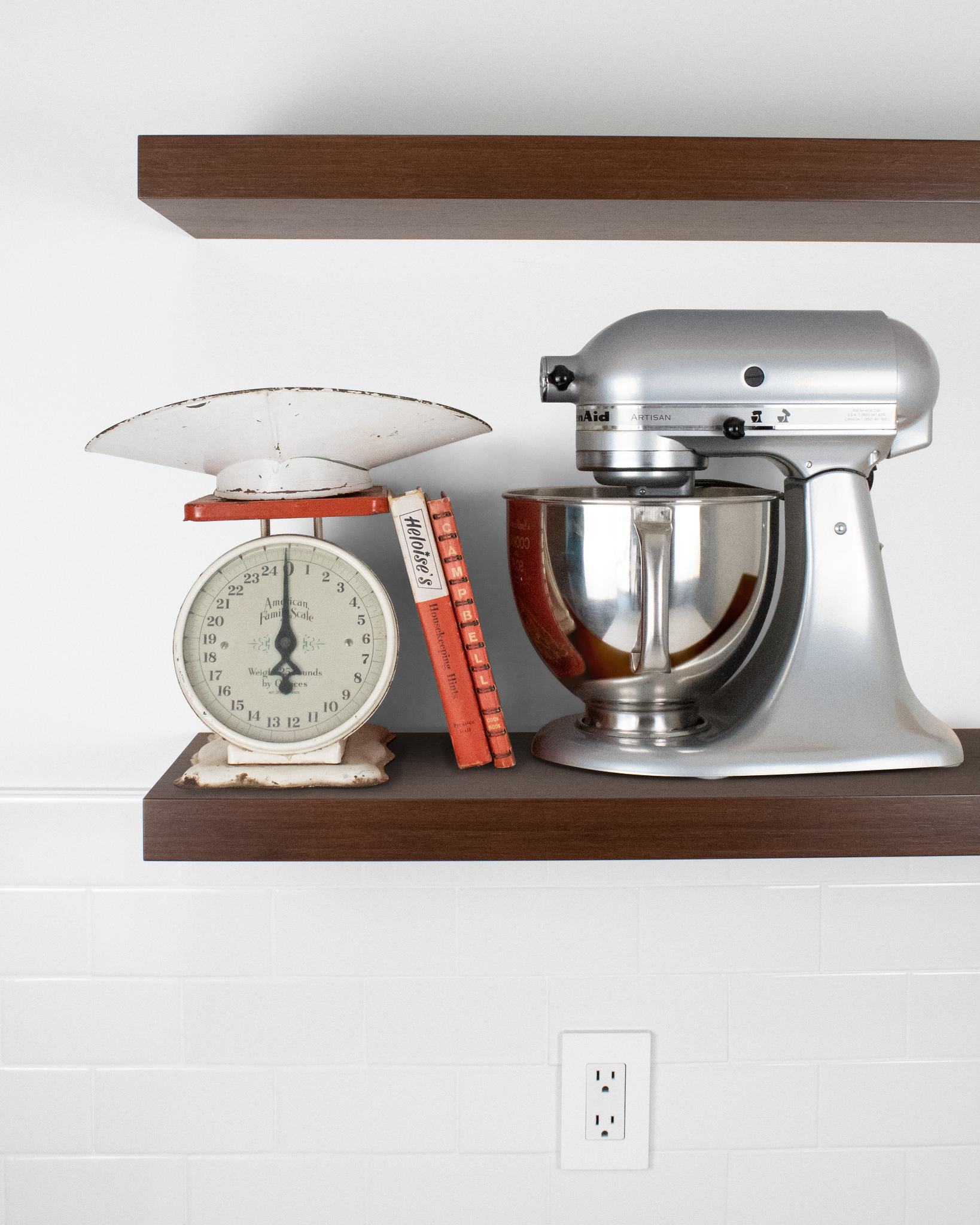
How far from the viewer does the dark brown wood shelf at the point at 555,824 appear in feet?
2.73

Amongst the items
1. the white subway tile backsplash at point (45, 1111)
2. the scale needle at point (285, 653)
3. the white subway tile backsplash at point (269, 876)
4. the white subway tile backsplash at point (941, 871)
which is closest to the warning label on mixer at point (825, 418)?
the scale needle at point (285, 653)

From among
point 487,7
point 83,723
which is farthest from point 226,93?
point 83,723

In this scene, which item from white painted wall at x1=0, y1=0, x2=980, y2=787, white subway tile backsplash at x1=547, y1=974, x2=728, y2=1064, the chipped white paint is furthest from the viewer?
white subway tile backsplash at x1=547, y1=974, x2=728, y2=1064

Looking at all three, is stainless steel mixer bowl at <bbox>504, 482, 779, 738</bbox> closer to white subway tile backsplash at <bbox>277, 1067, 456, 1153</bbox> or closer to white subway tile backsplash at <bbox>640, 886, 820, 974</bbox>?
white subway tile backsplash at <bbox>640, 886, 820, 974</bbox>

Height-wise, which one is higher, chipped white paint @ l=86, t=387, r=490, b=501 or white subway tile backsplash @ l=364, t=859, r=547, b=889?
chipped white paint @ l=86, t=387, r=490, b=501

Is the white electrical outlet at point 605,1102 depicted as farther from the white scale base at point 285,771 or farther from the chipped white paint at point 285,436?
the chipped white paint at point 285,436

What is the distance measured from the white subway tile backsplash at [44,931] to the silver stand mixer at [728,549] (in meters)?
0.56

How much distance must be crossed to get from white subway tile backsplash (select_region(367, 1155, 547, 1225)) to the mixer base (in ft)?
1.70

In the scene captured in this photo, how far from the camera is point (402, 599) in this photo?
1.09 m

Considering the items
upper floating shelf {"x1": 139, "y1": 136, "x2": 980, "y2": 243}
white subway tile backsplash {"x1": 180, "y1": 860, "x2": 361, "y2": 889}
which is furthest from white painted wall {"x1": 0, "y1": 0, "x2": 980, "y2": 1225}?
upper floating shelf {"x1": 139, "y1": 136, "x2": 980, "y2": 243}

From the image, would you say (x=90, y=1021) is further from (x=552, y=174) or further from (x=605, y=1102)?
(x=552, y=174)

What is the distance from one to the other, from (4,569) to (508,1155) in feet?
2.70

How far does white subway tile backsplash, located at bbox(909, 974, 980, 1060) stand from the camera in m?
1.14

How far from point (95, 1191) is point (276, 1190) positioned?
0.19m
